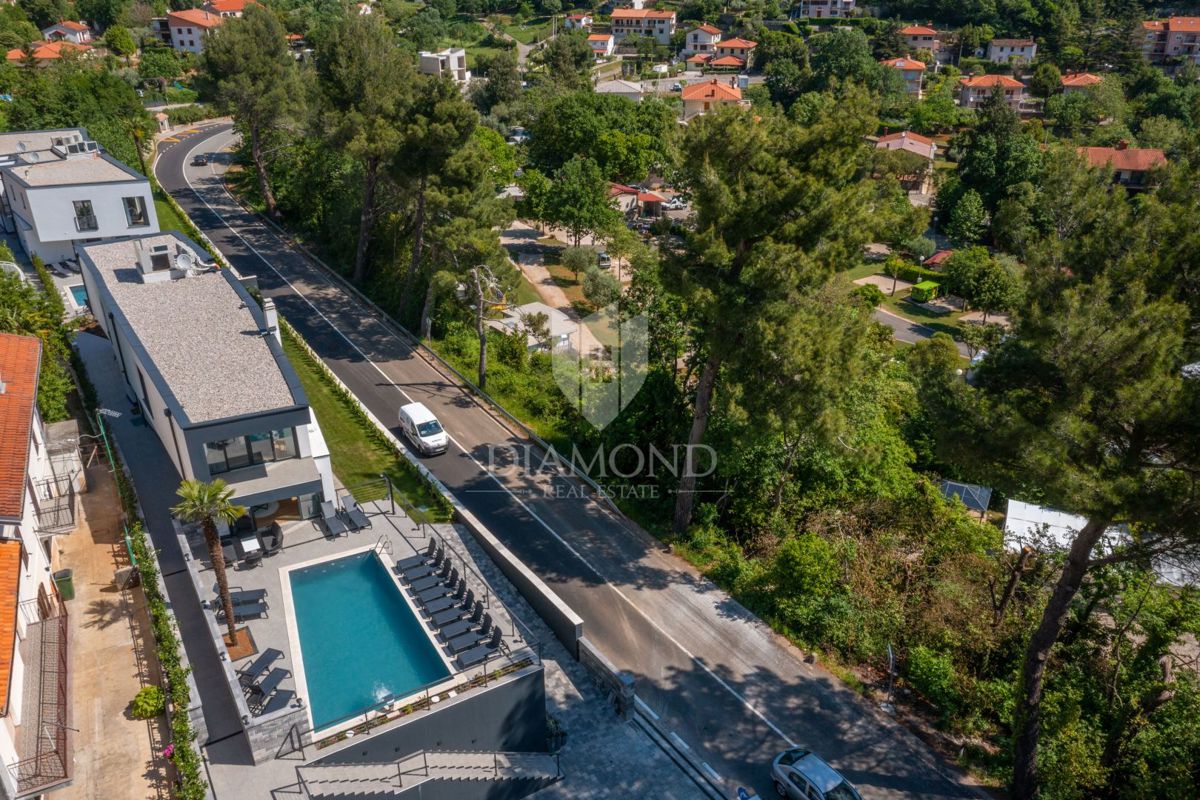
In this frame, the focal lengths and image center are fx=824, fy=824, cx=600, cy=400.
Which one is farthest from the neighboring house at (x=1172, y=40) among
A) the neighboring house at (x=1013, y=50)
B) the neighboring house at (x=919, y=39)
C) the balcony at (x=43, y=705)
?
the balcony at (x=43, y=705)

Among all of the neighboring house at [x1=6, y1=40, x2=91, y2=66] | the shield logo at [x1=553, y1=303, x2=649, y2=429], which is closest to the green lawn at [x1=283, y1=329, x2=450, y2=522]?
the shield logo at [x1=553, y1=303, x2=649, y2=429]

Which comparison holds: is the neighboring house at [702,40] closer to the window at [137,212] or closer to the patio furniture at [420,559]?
the window at [137,212]

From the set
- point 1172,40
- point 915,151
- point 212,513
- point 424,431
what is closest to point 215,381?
point 212,513

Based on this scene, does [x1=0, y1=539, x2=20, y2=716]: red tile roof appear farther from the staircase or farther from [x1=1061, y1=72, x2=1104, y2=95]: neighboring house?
[x1=1061, y1=72, x2=1104, y2=95]: neighboring house

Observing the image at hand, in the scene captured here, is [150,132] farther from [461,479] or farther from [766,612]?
[766,612]

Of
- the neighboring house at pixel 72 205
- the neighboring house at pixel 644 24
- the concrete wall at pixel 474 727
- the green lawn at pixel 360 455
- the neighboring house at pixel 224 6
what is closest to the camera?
the concrete wall at pixel 474 727

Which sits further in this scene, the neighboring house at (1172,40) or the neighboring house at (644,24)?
the neighboring house at (644,24)
